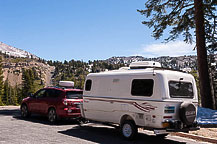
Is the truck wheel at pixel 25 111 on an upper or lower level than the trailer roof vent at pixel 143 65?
lower

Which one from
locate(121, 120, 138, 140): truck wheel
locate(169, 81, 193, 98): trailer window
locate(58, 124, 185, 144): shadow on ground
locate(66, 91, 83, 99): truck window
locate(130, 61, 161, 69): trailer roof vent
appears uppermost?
locate(130, 61, 161, 69): trailer roof vent

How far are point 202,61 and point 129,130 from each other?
931 cm

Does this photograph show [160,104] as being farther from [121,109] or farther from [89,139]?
[89,139]

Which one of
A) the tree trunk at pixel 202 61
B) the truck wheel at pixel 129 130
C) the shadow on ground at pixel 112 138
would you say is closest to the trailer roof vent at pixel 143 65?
the truck wheel at pixel 129 130

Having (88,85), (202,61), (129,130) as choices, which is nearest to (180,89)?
(129,130)

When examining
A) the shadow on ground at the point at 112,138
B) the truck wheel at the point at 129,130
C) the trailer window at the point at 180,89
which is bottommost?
the shadow on ground at the point at 112,138

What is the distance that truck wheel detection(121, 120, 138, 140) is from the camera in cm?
825

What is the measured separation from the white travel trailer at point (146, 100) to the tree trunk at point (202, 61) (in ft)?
23.0

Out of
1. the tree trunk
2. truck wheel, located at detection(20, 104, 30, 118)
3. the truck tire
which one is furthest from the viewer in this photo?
the tree trunk

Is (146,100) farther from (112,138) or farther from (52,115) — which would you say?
(52,115)

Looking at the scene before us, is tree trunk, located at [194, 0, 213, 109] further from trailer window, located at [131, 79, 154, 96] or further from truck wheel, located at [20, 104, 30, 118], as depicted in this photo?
truck wheel, located at [20, 104, 30, 118]

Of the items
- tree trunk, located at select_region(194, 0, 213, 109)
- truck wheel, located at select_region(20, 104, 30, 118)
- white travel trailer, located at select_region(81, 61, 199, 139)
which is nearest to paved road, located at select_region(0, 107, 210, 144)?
white travel trailer, located at select_region(81, 61, 199, 139)

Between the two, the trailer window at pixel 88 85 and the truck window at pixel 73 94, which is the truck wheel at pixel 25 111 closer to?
the truck window at pixel 73 94

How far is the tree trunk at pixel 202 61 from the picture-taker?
49.7 feet
